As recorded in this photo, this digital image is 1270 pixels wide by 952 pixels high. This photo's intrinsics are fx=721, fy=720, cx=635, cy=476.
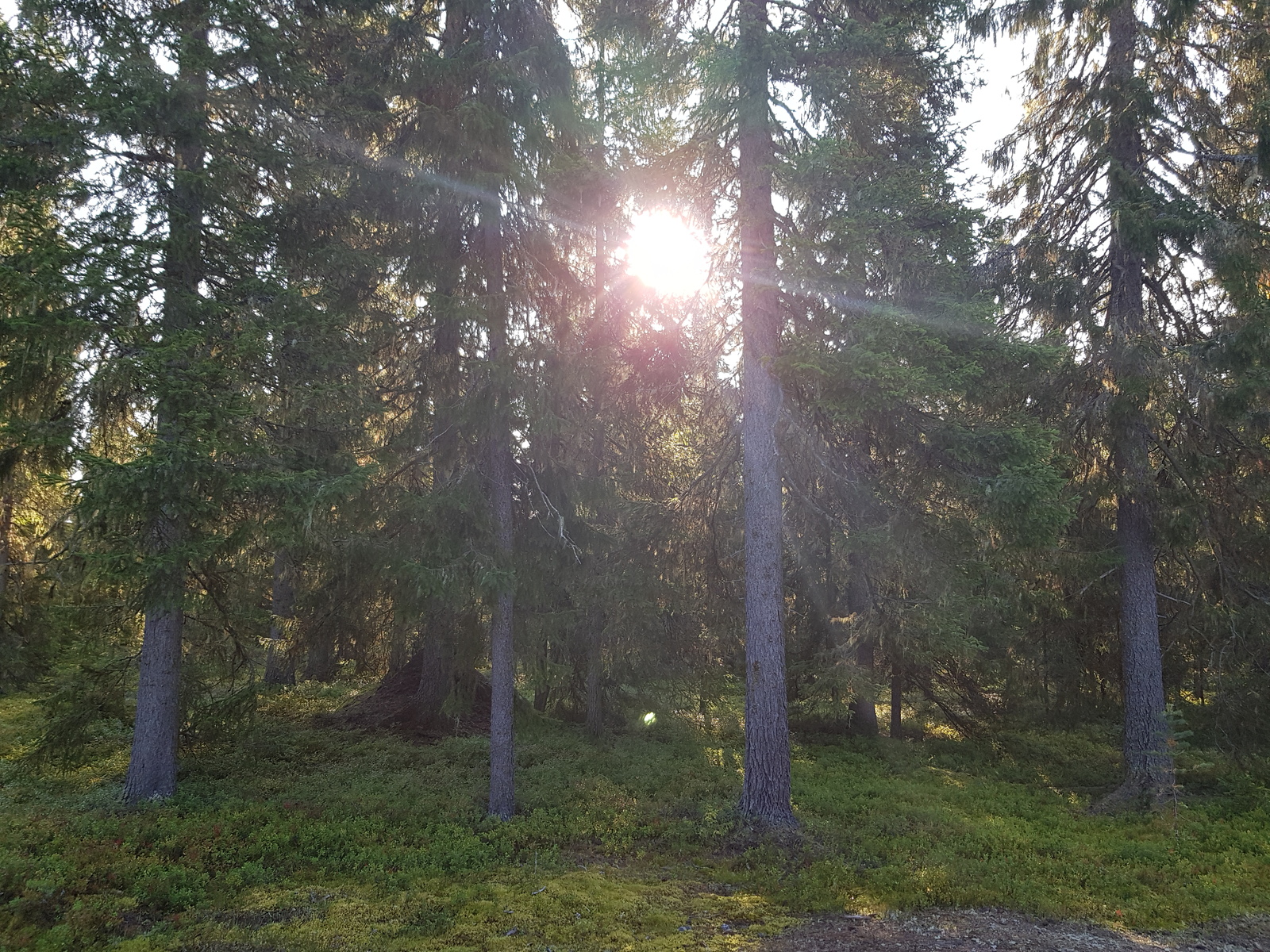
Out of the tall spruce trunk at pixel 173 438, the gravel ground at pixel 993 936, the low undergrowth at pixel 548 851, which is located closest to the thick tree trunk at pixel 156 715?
the tall spruce trunk at pixel 173 438

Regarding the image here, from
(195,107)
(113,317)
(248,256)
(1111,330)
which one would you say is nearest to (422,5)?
(195,107)

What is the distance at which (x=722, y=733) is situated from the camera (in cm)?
1697

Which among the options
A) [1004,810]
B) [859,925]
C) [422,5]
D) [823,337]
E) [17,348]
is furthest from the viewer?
[422,5]

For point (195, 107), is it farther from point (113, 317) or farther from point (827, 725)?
point (827, 725)

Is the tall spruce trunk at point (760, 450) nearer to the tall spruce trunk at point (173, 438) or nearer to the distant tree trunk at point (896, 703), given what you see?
the distant tree trunk at point (896, 703)

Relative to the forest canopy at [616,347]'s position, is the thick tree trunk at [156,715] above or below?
below

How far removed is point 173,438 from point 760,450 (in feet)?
26.6

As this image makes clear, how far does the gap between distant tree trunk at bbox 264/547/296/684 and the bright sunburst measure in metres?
7.54

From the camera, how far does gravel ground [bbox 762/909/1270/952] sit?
689cm

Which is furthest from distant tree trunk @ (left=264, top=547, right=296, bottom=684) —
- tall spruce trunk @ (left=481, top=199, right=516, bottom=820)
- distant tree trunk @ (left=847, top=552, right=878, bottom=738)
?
distant tree trunk @ (left=847, top=552, right=878, bottom=738)

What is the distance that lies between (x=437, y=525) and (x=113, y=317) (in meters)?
4.90

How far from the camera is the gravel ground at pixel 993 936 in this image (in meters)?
6.89

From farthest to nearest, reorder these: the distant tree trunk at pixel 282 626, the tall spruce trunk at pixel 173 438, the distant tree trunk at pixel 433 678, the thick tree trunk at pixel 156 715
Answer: the distant tree trunk at pixel 433 678
the distant tree trunk at pixel 282 626
the thick tree trunk at pixel 156 715
the tall spruce trunk at pixel 173 438

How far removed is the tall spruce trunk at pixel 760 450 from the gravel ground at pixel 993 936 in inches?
107
